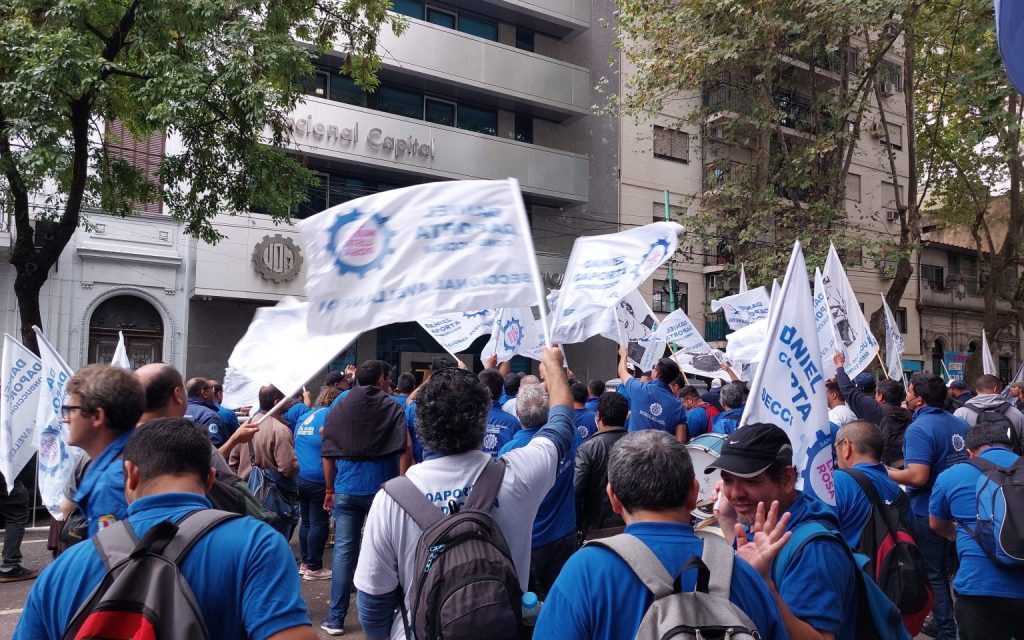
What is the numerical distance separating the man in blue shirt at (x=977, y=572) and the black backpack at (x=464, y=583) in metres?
2.80

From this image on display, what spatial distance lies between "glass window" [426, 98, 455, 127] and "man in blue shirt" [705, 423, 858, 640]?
2190 cm

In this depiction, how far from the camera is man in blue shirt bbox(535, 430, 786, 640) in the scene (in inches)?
87.5

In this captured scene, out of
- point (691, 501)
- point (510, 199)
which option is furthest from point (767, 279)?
point (691, 501)

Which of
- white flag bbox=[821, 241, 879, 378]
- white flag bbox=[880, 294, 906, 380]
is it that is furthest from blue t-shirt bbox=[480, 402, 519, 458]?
white flag bbox=[880, 294, 906, 380]

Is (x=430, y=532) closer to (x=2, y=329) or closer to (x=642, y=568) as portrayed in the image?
(x=642, y=568)

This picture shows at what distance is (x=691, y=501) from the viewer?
8.16ft

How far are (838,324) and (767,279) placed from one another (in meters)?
8.02

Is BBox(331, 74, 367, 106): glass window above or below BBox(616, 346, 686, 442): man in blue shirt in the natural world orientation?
above

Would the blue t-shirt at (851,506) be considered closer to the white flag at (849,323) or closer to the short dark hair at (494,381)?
the short dark hair at (494,381)

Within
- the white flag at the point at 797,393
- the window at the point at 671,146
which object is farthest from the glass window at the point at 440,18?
the white flag at the point at 797,393

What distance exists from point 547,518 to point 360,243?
8.50 ft

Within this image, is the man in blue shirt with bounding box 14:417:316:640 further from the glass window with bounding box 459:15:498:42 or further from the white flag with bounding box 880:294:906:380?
the glass window with bounding box 459:15:498:42

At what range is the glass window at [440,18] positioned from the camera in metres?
23.8

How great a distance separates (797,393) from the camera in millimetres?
3807
